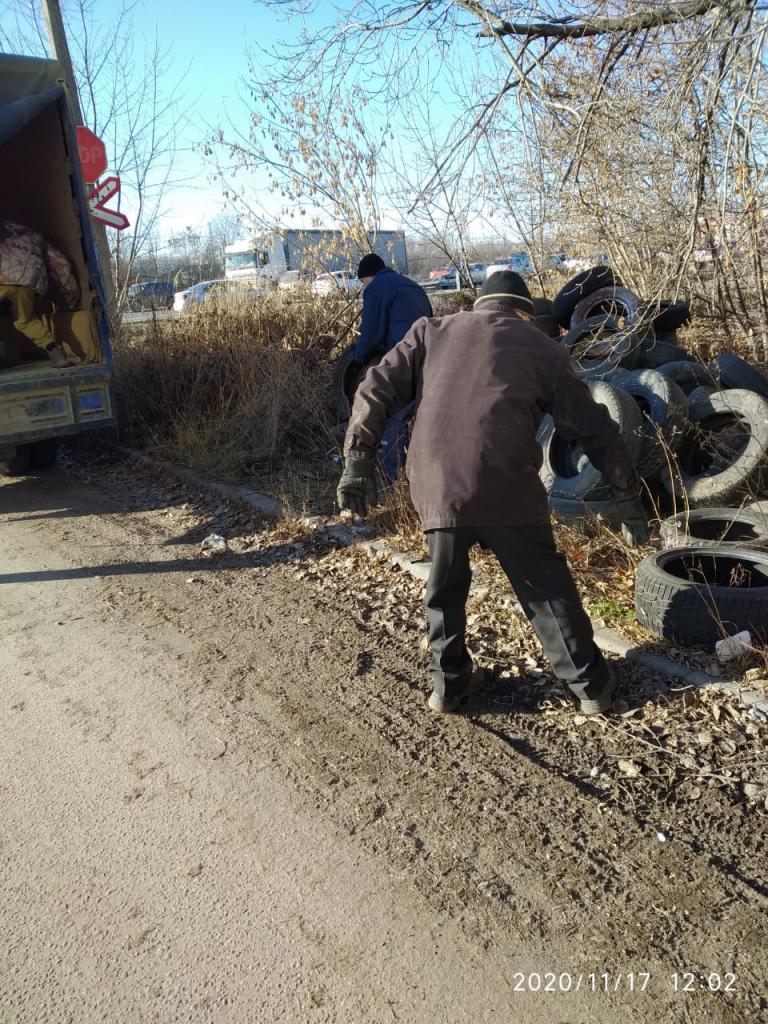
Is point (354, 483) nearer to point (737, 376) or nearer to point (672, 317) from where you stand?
point (737, 376)

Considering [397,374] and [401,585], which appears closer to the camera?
[397,374]

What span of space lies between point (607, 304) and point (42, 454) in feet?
20.4

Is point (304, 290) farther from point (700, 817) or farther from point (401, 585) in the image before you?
point (700, 817)

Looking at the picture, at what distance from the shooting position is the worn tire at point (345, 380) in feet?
26.8

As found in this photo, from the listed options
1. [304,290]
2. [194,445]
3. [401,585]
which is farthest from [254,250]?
[401,585]

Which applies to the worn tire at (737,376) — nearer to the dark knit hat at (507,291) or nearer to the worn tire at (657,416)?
the worn tire at (657,416)

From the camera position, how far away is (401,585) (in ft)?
17.4

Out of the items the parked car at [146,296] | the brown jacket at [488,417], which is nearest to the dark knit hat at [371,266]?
the brown jacket at [488,417]

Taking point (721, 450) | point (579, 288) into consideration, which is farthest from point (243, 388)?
point (721, 450)

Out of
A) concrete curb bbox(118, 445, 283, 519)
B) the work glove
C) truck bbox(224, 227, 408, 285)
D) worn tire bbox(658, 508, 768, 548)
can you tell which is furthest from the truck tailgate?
worn tire bbox(658, 508, 768, 548)

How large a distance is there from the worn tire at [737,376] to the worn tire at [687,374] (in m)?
0.17

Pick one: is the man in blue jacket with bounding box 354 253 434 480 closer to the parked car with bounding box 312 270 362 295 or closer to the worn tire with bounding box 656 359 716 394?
the worn tire with bounding box 656 359 716 394

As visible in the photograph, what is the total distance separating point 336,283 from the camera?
9.59 m

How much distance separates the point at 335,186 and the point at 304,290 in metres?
1.26
